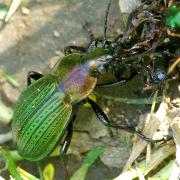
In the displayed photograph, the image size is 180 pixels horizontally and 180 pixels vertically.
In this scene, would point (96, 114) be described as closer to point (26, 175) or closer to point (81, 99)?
point (81, 99)

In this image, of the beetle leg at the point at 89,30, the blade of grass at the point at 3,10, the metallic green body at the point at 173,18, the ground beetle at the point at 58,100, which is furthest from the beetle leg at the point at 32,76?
the metallic green body at the point at 173,18

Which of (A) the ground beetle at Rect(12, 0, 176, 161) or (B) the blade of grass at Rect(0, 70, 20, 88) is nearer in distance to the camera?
(A) the ground beetle at Rect(12, 0, 176, 161)

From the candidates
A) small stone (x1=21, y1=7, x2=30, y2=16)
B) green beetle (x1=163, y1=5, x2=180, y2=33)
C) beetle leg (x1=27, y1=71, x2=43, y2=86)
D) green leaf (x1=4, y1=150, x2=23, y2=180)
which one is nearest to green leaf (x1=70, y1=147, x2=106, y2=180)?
green leaf (x1=4, y1=150, x2=23, y2=180)

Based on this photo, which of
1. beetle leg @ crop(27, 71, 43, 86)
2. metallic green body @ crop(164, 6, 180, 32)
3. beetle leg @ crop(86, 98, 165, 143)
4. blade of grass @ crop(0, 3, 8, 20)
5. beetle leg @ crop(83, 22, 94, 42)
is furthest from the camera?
blade of grass @ crop(0, 3, 8, 20)

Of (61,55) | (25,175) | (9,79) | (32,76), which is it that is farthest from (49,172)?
(61,55)

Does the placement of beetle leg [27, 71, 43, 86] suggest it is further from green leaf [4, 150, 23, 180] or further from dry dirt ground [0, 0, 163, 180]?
green leaf [4, 150, 23, 180]

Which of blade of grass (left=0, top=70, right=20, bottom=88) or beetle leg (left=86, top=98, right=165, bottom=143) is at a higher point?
blade of grass (left=0, top=70, right=20, bottom=88)

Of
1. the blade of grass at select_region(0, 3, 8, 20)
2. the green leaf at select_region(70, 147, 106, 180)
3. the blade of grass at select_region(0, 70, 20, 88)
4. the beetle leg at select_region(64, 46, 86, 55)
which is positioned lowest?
the green leaf at select_region(70, 147, 106, 180)
